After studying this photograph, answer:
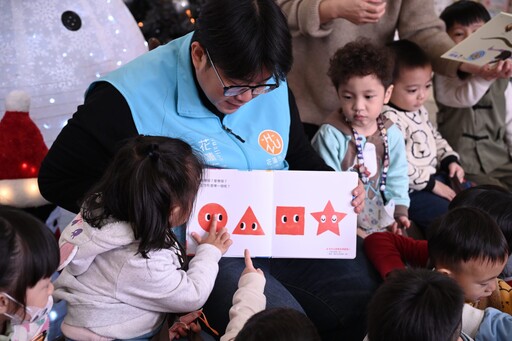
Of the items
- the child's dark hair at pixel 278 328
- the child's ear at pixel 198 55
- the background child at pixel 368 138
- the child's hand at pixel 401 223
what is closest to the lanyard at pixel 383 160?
the background child at pixel 368 138

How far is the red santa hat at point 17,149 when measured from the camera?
77.9 inches

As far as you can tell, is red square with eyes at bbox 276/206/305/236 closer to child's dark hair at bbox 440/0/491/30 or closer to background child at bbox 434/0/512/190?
background child at bbox 434/0/512/190

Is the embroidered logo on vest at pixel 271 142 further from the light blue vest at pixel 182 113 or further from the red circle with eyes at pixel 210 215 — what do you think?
the red circle with eyes at pixel 210 215

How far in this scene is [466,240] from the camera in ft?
5.01

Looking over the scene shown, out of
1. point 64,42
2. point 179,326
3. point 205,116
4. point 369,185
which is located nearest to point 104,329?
point 179,326

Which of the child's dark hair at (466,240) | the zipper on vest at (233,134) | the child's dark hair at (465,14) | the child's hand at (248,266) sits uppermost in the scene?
the child's dark hair at (465,14)

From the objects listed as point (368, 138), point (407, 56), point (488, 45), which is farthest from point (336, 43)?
point (488, 45)

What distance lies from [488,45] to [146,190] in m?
1.44

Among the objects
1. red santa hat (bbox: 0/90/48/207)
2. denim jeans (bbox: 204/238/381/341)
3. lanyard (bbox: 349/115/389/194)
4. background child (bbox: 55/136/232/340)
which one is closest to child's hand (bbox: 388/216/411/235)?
lanyard (bbox: 349/115/389/194)

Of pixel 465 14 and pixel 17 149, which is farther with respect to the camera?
pixel 465 14

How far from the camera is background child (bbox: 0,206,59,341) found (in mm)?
1138

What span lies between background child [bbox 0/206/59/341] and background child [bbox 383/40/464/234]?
1494 mm

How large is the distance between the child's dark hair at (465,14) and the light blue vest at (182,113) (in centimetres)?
144

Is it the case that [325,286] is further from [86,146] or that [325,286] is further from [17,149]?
[17,149]
